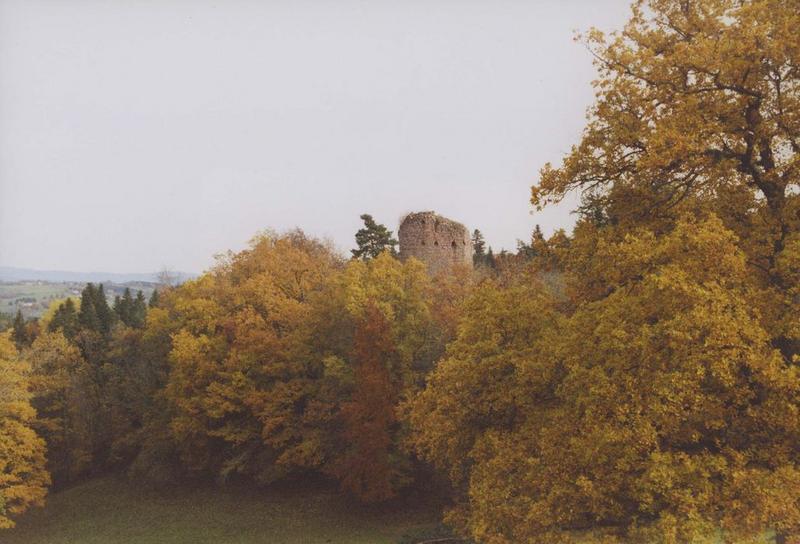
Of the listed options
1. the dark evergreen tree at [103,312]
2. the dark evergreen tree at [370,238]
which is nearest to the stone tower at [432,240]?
the dark evergreen tree at [370,238]

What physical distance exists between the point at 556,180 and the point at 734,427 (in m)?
6.18

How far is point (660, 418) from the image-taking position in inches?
443

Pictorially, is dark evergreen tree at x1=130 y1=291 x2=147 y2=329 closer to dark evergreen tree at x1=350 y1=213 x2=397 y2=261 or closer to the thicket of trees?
dark evergreen tree at x1=350 y1=213 x2=397 y2=261

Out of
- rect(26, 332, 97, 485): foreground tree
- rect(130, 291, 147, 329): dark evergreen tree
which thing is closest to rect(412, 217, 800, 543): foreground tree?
rect(26, 332, 97, 485): foreground tree

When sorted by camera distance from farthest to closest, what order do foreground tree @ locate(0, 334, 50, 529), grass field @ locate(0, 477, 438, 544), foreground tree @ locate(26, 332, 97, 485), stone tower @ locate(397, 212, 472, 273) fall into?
stone tower @ locate(397, 212, 472, 273) < foreground tree @ locate(26, 332, 97, 485) < foreground tree @ locate(0, 334, 50, 529) < grass field @ locate(0, 477, 438, 544)

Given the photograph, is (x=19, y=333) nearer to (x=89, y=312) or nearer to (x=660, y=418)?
(x=89, y=312)

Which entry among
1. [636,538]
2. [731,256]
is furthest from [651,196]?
[636,538]

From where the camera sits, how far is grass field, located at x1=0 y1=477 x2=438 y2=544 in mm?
27625

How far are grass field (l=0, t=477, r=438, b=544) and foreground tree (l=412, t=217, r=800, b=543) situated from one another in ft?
43.5

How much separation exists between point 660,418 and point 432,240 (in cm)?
3268

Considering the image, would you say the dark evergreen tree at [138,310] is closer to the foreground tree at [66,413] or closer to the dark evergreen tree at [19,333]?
the dark evergreen tree at [19,333]

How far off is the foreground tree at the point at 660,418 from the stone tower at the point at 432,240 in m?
29.1

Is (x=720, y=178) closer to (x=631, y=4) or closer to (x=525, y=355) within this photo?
(x=631, y=4)

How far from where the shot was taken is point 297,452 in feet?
100
